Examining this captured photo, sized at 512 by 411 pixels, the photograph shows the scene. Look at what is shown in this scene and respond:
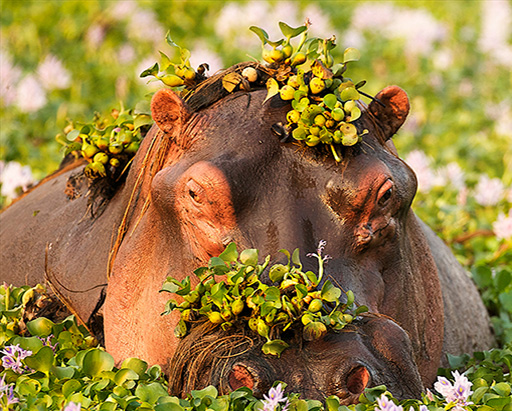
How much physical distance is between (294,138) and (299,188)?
0.52 ft

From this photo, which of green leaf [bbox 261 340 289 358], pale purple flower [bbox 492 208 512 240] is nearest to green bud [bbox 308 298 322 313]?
green leaf [bbox 261 340 289 358]

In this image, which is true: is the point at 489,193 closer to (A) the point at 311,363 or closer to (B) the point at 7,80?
(B) the point at 7,80

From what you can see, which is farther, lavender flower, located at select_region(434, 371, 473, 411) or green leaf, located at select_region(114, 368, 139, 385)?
green leaf, located at select_region(114, 368, 139, 385)

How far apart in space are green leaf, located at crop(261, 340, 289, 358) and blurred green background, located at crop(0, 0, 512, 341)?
287 centimetres

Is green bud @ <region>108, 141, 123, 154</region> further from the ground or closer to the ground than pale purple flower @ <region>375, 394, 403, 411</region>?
further from the ground

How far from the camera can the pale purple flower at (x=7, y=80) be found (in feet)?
24.8

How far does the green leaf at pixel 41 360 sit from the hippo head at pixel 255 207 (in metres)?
0.31

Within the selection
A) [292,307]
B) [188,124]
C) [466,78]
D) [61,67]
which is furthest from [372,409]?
[466,78]

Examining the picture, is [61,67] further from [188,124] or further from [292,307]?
[292,307]

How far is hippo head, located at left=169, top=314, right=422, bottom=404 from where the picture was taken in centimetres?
270

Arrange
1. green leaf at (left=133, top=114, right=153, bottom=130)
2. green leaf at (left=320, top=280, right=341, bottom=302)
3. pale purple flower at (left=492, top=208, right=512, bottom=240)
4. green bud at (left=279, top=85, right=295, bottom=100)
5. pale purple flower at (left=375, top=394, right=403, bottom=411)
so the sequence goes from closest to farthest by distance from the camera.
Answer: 1. pale purple flower at (left=375, top=394, right=403, bottom=411)
2. green leaf at (left=320, top=280, right=341, bottom=302)
3. green bud at (left=279, top=85, right=295, bottom=100)
4. green leaf at (left=133, top=114, right=153, bottom=130)
5. pale purple flower at (left=492, top=208, right=512, bottom=240)

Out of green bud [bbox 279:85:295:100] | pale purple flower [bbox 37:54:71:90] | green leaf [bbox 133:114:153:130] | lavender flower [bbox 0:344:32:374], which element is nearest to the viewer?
lavender flower [bbox 0:344:32:374]

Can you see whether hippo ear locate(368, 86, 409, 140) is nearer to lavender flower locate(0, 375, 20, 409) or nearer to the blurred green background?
lavender flower locate(0, 375, 20, 409)

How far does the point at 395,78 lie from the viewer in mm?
9969
